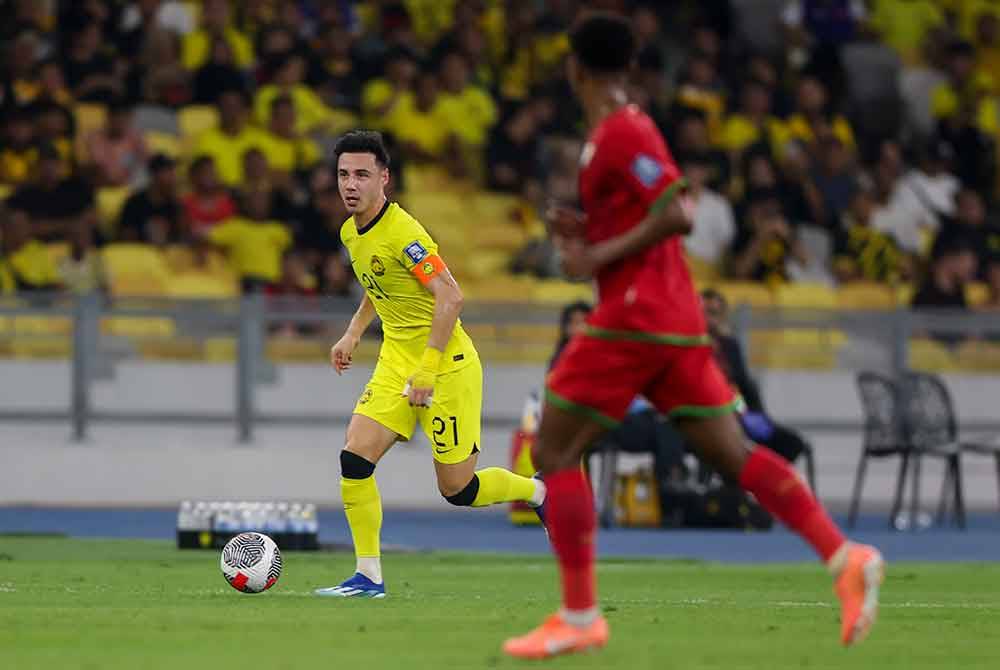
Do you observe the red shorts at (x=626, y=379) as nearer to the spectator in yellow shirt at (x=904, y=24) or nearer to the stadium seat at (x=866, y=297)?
the stadium seat at (x=866, y=297)

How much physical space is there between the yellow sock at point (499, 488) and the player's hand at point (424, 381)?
1.05 m

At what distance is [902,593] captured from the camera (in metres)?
12.1

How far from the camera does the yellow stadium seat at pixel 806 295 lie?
22.2 meters

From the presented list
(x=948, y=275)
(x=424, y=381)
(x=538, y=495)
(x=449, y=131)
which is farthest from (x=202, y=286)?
(x=424, y=381)

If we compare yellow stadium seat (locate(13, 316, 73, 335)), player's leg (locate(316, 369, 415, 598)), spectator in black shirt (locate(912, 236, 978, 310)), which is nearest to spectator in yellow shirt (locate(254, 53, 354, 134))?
yellow stadium seat (locate(13, 316, 73, 335))

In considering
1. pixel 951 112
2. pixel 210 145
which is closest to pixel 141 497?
pixel 210 145

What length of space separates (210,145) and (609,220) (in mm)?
15151

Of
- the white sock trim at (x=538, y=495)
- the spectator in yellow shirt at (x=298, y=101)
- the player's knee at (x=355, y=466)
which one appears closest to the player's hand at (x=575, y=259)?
the player's knee at (x=355, y=466)

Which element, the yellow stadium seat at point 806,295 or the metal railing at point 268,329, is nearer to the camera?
the metal railing at point 268,329

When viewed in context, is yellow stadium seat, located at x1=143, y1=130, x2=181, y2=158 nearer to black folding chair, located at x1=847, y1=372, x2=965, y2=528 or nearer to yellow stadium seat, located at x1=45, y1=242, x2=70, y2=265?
yellow stadium seat, located at x1=45, y1=242, x2=70, y2=265

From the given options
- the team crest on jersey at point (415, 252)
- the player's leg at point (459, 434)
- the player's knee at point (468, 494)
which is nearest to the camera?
the team crest on jersey at point (415, 252)

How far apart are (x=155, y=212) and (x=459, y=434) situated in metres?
10.8

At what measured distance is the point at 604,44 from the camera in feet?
24.9

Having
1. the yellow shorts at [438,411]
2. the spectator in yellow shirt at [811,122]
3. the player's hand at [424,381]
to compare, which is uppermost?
the spectator in yellow shirt at [811,122]
